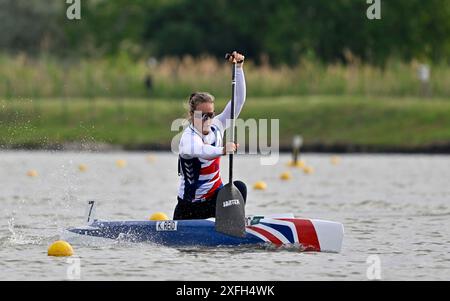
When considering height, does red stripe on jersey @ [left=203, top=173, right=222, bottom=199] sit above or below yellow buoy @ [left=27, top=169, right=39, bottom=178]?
above

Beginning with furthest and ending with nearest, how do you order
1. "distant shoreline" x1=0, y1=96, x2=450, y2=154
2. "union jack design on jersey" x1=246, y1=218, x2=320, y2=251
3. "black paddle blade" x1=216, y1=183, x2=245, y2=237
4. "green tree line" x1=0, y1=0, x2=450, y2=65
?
"green tree line" x1=0, y1=0, x2=450, y2=65 → "distant shoreline" x1=0, y1=96, x2=450, y2=154 → "union jack design on jersey" x1=246, y1=218, x2=320, y2=251 → "black paddle blade" x1=216, y1=183, x2=245, y2=237

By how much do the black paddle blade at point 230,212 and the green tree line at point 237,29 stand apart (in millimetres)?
34145

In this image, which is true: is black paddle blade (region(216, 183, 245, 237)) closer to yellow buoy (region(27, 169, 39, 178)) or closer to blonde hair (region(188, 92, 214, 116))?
blonde hair (region(188, 92, 214, 116))

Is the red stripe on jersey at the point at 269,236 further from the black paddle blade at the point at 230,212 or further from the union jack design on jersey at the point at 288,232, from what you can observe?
the black paddle blade at the point at 230,212

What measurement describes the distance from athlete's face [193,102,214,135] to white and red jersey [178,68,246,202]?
8cm

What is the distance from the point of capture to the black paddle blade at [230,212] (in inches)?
614

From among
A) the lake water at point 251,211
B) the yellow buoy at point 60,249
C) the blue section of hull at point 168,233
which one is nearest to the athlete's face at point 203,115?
the blue section of hull at point 168,233

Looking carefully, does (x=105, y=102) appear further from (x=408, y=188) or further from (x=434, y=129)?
(x=408, y=188)

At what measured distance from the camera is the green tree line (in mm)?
54812

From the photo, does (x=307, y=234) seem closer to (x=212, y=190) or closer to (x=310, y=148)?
(x=212, y=190)

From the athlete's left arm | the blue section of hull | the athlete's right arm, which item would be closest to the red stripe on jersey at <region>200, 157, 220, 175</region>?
the athlete's right arm

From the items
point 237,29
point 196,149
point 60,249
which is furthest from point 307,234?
point 237,29
